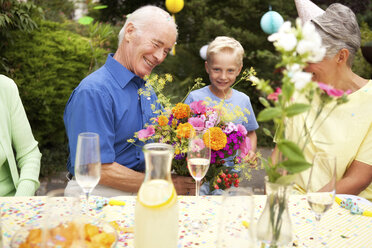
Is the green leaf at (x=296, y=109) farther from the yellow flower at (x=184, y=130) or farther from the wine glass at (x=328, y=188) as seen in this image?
the yellow flower at (x=184, y=130)

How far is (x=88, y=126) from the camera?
2.08m

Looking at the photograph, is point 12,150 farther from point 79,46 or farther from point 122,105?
point 79,46

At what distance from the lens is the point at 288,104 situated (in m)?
1.02

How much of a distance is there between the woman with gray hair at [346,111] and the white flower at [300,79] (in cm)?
130

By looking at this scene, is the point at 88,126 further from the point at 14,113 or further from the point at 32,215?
the point at 32,215

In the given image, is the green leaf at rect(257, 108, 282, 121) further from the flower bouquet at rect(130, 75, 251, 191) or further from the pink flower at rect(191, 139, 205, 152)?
the flower bouquet at rect(130, 75, 251, 191)

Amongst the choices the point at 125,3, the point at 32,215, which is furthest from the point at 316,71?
the point at 125,3

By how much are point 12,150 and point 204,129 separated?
1.10 m

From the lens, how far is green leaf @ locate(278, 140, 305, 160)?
1.00 meters

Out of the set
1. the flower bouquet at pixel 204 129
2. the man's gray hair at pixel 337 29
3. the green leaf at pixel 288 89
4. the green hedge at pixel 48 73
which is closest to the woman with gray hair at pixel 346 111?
the man's gray hair at pixel 337 29

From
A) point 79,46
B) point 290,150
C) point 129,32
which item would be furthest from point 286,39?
point 79,46

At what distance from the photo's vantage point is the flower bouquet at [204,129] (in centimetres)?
182

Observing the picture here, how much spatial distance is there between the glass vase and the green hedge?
13.6ft

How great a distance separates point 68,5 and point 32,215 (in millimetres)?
6628
